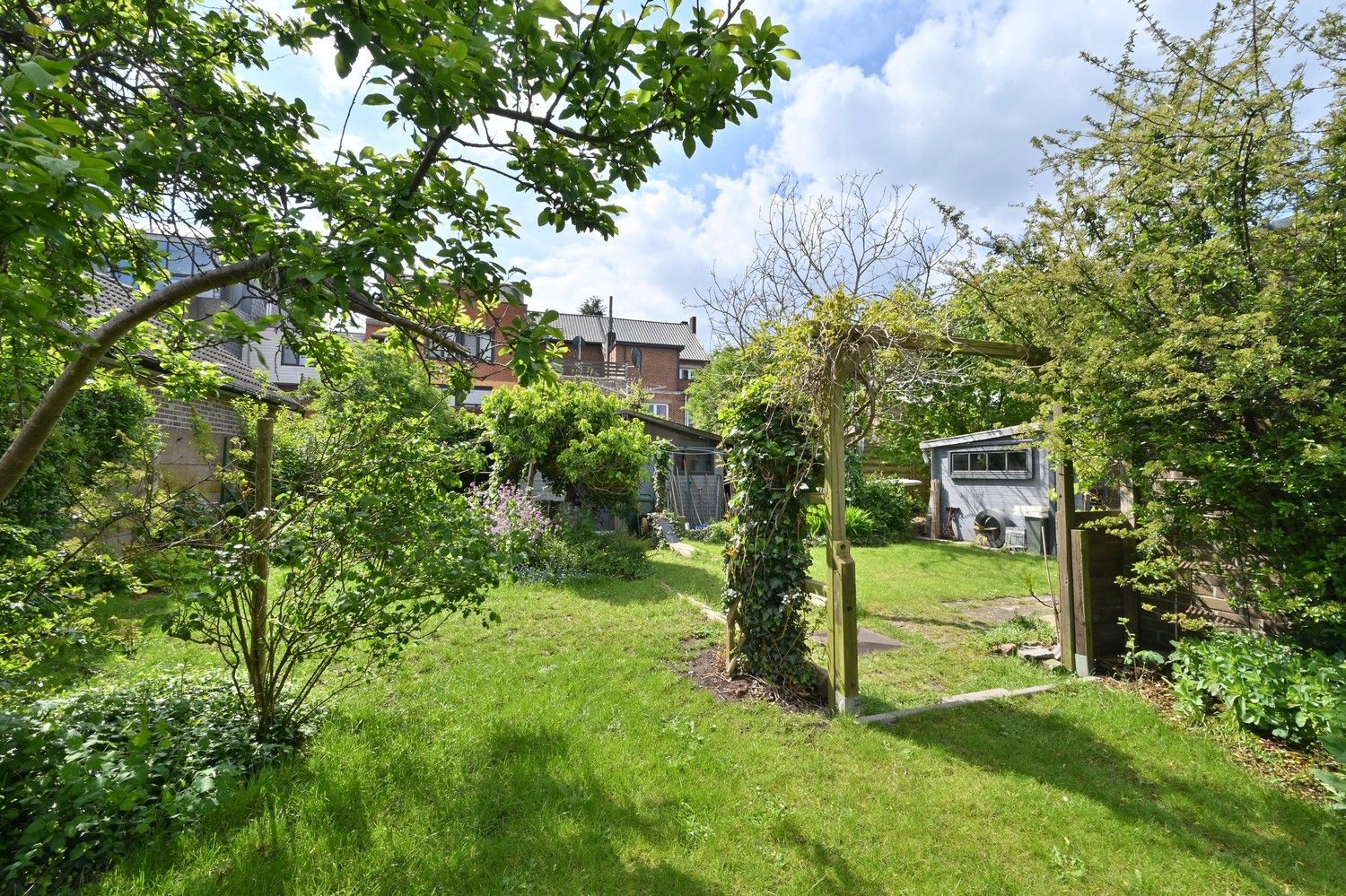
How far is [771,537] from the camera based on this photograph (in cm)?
441

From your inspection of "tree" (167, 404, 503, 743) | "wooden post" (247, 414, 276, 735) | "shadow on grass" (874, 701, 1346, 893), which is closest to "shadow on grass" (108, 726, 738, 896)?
"wooden post" (247, 414, 276, 735)

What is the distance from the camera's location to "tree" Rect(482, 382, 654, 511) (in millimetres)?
9758

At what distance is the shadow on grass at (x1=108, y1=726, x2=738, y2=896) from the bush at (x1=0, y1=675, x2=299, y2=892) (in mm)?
168

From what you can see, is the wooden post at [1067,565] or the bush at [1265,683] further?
the wooden post at [1067,565]

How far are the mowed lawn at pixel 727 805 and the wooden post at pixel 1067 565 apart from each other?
1.79 feet

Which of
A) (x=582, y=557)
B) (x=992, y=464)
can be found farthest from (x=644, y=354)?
(x=582, y=557)

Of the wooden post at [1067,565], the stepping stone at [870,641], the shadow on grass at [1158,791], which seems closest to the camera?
the shadow on grass at [1158,791]

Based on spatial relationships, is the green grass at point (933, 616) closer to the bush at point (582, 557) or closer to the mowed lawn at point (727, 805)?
the mowed lawn at point (727, 805)

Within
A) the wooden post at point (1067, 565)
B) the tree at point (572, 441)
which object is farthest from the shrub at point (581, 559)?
the wooden post at point (1067, 565)

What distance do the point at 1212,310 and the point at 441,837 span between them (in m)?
6.04

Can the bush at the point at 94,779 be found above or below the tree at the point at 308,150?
below

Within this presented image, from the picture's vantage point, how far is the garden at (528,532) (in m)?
2.20

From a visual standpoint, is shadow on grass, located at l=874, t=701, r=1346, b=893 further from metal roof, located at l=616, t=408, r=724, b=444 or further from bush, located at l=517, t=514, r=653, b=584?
metal roof, located at l=616, t=408, r=724, b=444

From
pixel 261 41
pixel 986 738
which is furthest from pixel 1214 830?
pixel 261 41
